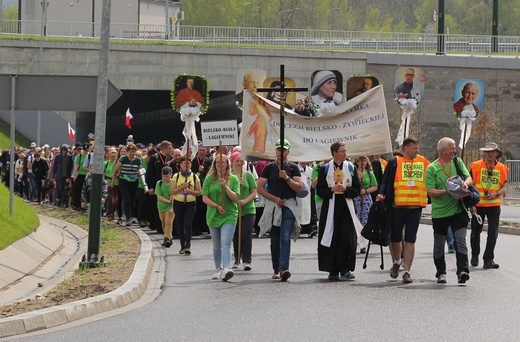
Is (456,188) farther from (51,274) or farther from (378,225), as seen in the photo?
(51,274)

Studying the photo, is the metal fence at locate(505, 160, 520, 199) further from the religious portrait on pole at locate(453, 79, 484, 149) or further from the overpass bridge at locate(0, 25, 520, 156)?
the overpass bridge at locate(0, 25, 520, 156)

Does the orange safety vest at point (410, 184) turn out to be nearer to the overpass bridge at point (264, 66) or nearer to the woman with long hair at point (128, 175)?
the woman with long hair at point (128, 175)

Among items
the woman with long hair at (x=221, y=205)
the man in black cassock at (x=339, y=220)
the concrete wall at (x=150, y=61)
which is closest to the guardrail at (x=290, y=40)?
the concrete wall at (x=150, y=61)

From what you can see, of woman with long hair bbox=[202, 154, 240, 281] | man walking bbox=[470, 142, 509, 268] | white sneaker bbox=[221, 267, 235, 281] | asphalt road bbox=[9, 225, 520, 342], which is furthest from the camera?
man walking bbox=[470, 142, 509, 268]

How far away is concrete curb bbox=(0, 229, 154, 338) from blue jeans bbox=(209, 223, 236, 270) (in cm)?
102

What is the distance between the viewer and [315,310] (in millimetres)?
13789

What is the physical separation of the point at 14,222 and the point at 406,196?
21.6ft

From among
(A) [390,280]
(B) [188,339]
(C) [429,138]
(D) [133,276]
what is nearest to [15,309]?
(B) [188,339]

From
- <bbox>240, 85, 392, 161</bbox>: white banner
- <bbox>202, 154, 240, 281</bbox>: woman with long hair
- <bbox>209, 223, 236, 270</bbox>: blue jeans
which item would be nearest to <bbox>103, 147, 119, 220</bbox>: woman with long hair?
<bbox>240, 85, 392, 161</bbox>: white banner

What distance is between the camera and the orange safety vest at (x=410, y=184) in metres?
17.1

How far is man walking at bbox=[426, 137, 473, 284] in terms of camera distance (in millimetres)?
16828

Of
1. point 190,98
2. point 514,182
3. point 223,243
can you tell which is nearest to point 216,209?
point 223,243

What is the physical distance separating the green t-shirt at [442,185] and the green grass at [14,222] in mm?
5603

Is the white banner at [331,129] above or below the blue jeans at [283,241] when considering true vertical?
above
